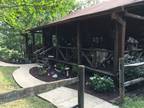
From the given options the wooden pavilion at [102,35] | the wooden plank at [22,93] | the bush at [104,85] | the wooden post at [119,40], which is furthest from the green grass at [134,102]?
the wooden plank at [22,93]

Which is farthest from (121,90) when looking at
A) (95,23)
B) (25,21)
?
(25,21)

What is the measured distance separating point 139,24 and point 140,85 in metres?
4.07

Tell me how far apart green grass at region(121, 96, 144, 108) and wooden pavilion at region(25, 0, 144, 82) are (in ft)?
3.77

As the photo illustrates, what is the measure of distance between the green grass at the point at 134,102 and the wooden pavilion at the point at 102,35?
1.15 meters

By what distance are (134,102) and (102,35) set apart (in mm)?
Answer: 5467

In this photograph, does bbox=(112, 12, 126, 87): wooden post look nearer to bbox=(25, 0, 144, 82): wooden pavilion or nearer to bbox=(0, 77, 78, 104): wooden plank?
bbox=(25, 0, 144, 82): wooden pavilion

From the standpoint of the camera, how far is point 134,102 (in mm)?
6117

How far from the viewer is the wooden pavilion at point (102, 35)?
705 centimetres

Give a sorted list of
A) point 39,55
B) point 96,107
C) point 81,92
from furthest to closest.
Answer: point 39,55
point 96,107
point 81,92

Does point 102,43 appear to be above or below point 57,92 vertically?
above

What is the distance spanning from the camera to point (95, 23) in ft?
36.5

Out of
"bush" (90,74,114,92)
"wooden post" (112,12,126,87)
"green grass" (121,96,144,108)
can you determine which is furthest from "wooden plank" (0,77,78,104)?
"wooden post" (112,12,126,87)

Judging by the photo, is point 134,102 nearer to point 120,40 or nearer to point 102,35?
point 120,40

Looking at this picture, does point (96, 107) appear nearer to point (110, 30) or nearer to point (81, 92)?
point (81, 92)
